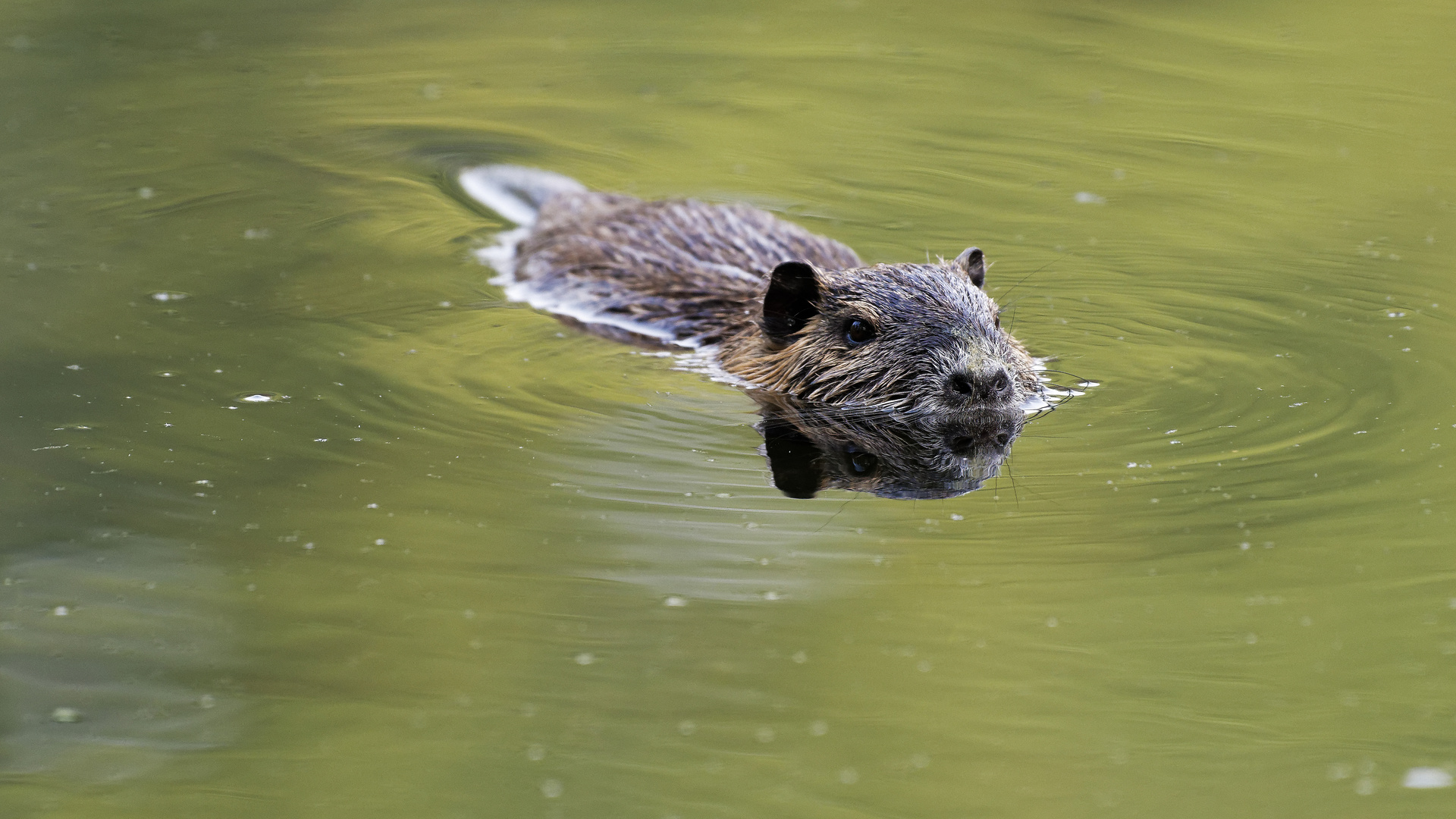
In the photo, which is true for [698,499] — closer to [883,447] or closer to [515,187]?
[883,447]

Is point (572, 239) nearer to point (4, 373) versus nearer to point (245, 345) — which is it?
point (245, 345)

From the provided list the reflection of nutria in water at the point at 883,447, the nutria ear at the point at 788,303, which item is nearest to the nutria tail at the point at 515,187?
the nutria ear at the point at 788,303

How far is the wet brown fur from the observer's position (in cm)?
639

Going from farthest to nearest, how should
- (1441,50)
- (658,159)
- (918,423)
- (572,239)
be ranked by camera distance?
1. (1441,50)
2. (658,159)
3. (572,239)
4. (918,423)

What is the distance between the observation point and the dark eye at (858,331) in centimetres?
659

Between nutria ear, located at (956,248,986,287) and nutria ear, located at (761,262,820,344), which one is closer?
nutria ear, located at (761,262,820,344)

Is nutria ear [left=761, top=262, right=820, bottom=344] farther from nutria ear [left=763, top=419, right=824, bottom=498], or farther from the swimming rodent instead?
nutria ear [left=763, top=419, right=824, bottom=498]

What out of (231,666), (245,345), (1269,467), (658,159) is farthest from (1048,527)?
(658,159)

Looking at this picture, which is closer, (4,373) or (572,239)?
(4,373)

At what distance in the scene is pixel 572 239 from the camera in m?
8.23

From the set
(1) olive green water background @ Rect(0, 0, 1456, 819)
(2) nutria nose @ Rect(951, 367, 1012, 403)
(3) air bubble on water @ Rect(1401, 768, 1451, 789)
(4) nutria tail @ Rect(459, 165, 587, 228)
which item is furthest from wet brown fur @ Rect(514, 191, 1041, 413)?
(3) air bubble on water @ Rect(1401, 768, 1451, 789)

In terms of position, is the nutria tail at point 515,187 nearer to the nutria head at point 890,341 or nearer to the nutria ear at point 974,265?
the nutria head at point 890,341

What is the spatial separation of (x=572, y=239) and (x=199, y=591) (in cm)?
385

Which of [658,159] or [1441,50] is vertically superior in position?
[1441,50]
